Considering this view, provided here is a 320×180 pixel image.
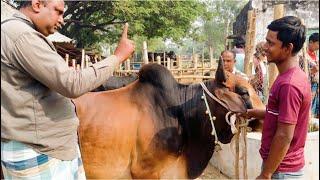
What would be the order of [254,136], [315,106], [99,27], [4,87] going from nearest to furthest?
1. [4,87]
2. [254,136]
3. [315,106]
4. [99,27]

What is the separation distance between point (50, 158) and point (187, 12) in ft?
69.7

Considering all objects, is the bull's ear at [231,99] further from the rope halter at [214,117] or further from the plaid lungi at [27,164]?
the plaid lungi at [27,164]

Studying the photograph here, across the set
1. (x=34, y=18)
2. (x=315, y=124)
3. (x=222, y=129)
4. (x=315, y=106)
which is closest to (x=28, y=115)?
(x=34, y=18)

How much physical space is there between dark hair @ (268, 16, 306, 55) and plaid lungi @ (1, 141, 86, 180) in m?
1.45

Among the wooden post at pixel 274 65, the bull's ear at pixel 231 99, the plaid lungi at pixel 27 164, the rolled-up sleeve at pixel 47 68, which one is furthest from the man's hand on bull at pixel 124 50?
the wooden post at pixel 274 65

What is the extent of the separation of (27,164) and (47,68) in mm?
558

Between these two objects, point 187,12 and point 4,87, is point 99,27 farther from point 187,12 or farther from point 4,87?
point 4,87

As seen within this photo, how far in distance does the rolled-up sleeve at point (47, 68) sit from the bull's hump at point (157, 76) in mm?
1513

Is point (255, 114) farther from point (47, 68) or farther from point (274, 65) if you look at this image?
point (47, 68)

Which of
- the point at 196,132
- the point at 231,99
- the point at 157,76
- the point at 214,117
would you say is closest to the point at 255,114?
the point at 231,99

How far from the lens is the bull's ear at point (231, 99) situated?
3252mm

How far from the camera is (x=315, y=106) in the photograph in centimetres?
553

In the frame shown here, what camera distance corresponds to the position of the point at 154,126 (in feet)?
10.9

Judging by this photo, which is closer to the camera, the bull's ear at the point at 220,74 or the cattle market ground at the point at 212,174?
the bull's ear at the point at 220,74
